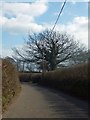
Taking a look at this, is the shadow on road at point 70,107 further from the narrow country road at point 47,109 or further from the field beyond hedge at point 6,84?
the field beyond hedge at point 6,84

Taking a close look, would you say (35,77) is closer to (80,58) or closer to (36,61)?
(36,61)

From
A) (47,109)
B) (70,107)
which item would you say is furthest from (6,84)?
(70,107)

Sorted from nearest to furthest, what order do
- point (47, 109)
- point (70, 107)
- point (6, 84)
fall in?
point (47, 109), point (70, 107), point (6, 84)

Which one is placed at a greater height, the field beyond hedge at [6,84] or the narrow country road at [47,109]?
the field beyond hedge at [6,84]

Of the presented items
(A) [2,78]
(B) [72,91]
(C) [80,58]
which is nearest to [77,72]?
(B) [72,91]

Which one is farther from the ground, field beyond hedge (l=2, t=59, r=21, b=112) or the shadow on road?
field beyond hedge (l=2, t=59, r=21, b=112)

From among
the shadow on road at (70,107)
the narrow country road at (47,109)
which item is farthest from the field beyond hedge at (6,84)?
the shadow on road at (70,107)

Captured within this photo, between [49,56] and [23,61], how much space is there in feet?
24.5

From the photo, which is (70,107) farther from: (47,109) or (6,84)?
(6,84)

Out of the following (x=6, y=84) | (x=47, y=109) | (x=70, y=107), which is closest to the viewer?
(x=47, y=109)

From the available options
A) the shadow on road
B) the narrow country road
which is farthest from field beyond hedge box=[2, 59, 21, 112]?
the shadow on road

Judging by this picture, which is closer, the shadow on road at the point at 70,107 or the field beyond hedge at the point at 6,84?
the shadow on road at the point at 70,107

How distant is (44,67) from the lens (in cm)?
7419

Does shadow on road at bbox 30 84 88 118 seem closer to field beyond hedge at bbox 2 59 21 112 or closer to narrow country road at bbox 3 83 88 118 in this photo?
narrow country road at bbox 3 83 88 118
